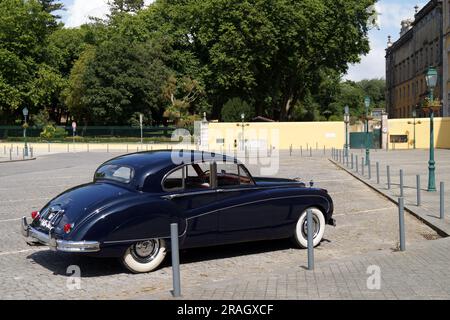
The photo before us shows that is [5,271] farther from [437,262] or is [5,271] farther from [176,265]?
[437,262]

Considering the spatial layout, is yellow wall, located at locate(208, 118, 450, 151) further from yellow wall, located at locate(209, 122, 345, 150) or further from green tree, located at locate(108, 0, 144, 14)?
green tree, located at locate(108, 0, 144, 14)

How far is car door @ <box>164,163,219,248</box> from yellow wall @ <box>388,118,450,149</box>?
5201 centimetres

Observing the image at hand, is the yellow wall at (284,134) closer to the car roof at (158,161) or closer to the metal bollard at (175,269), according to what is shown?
the car roof at (158,161)

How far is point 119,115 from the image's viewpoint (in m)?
61.8

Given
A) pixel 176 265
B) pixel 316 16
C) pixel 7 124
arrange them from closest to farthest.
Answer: pixel 176 265
pixel 316 16
pixel 7 124

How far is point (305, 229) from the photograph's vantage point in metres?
8.87

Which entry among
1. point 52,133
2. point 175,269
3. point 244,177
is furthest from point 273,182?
point 52,133

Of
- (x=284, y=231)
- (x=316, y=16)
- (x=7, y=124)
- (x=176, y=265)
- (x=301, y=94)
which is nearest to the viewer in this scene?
(x=176, y=265)

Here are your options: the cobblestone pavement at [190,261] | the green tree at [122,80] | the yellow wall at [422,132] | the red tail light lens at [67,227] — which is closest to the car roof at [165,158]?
the red tail light lens at [67,227]

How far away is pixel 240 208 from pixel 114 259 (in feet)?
6.40

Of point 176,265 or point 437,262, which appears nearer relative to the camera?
point 176,265

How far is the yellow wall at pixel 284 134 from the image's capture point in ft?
192
